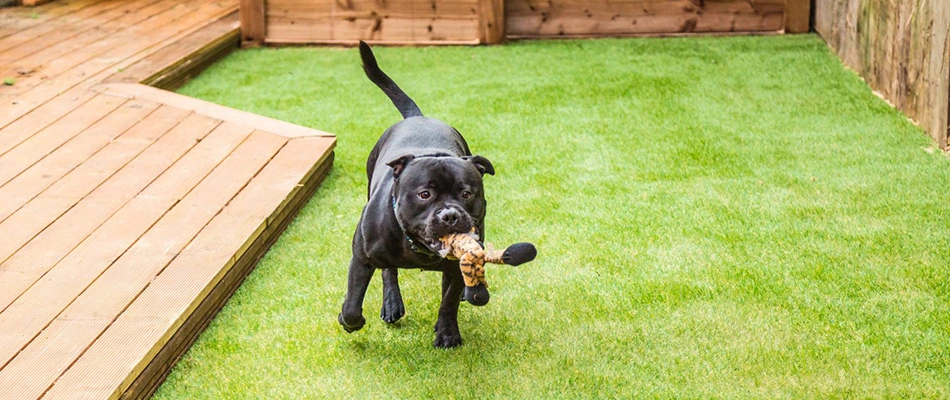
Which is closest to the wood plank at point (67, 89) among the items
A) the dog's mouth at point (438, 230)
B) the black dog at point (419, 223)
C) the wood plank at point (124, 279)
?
the wood plank at point (124, 279)

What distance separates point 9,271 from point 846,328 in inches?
117

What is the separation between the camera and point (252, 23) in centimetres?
795

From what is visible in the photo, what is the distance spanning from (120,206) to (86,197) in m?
0.19

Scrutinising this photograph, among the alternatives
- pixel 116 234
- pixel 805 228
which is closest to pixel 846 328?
pixel 805 228

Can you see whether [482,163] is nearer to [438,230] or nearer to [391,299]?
[438,230]

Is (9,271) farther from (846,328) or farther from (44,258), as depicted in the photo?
(846,328)

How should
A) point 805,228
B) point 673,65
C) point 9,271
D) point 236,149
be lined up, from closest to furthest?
point 9,271 < point 805,228 < point 236,149 < point 673,65

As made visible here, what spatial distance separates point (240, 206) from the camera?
4.27 metres

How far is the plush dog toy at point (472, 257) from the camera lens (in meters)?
2.84

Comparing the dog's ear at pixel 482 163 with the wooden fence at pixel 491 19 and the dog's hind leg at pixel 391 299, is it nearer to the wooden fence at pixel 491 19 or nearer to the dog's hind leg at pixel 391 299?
the dog's hind leg at pixel 391 299

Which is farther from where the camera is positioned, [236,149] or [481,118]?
[481,118]

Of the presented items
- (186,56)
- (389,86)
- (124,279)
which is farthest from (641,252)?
(186,56)

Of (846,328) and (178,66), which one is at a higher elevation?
(178,66)

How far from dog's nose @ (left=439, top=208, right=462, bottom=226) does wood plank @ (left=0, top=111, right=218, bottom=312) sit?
1570mm
